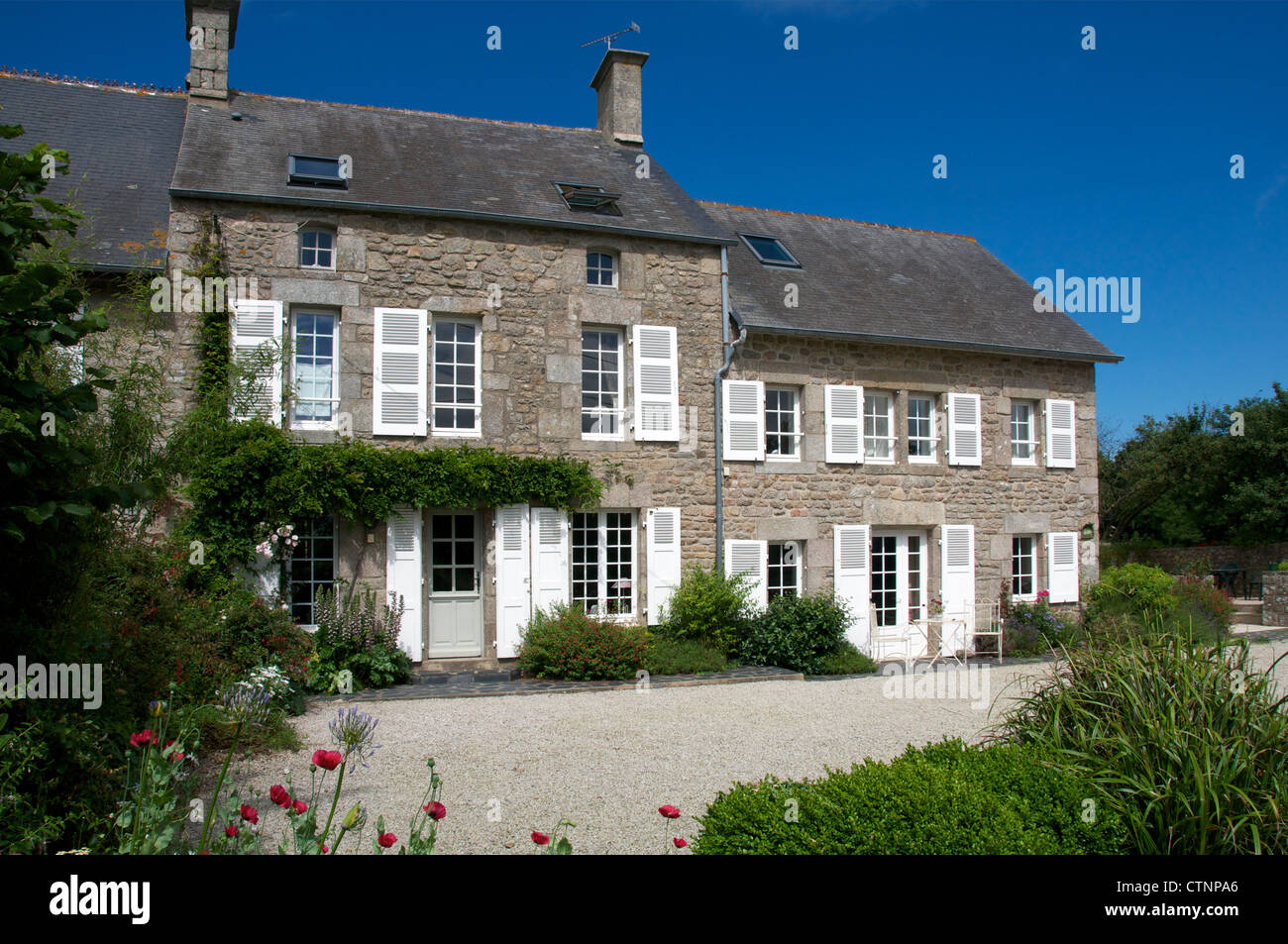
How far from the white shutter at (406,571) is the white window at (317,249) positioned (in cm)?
299

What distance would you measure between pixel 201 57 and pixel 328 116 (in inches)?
66.8

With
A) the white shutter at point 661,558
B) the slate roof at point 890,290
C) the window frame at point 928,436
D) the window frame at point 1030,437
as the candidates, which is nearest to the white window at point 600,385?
the white shutter at point 661,558

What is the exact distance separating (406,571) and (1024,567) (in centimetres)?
948

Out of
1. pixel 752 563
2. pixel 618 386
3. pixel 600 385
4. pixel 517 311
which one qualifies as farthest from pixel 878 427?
pixel 517 311

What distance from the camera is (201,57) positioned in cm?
1199

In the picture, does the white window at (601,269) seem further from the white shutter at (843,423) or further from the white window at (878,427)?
the white window at (878,427)

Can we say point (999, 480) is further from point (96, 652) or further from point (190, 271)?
→ point (96, 652)

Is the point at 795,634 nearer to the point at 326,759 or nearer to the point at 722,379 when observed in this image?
the point at 722,379

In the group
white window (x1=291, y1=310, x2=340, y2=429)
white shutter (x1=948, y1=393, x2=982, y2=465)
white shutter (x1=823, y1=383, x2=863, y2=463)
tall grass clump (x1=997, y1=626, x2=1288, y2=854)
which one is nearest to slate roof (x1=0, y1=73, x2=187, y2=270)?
white window (x1=291, y1=310, x2=340, y2=429)

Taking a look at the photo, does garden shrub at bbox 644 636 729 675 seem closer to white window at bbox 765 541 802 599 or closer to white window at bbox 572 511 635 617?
white window at bbox 572 511 635 617

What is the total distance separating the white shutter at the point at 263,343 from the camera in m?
9.92

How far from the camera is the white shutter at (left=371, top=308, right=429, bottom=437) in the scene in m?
10.4

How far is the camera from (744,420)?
39.6 ft
